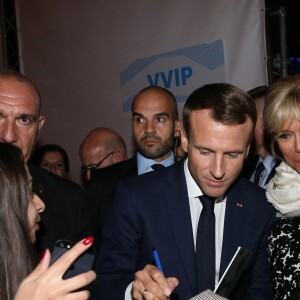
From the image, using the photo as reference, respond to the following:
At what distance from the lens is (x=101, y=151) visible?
3873 millimetres

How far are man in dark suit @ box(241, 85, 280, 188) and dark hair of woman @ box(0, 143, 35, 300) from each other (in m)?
2.01

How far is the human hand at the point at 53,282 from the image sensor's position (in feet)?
3.94

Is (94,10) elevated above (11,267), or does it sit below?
above

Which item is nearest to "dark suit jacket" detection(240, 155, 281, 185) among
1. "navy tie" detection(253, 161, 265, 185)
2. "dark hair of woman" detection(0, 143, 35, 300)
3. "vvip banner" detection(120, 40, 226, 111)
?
"navy tie" detection(253, 161, 265, 185)

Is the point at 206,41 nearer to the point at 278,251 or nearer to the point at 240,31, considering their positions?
the point at 240,31

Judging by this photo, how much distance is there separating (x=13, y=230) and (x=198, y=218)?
3.25 feet

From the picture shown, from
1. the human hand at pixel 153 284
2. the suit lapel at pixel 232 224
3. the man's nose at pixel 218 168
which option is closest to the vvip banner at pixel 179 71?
the suit lapel at pixel 232 224

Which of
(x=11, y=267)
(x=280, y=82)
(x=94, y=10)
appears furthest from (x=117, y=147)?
(x=11, y=267)

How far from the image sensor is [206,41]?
447 centimetres

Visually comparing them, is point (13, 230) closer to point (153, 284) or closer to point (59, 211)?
point (153, 284)

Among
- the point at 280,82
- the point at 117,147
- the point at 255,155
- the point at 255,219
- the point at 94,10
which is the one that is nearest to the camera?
the point at 255,219

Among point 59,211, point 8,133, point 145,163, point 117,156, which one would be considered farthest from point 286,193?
point 117,156

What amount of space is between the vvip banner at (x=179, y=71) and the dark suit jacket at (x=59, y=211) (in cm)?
234

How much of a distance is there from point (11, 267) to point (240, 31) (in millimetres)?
3402
